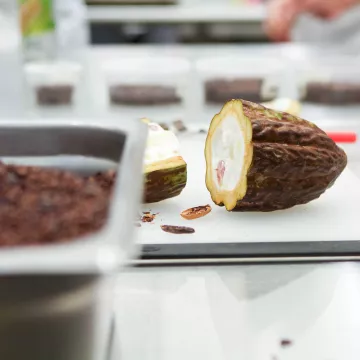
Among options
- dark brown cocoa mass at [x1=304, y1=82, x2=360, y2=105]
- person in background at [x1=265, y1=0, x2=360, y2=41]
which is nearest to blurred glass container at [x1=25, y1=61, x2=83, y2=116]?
dark brown cocoa mass at [x1=304, y1=82, x2=360, y2=105]

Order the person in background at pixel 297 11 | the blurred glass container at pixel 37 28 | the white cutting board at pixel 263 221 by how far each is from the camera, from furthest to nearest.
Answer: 1. the person in background at pixel 297 11
2. the blurred glass container at pixel 37 28
3. the white cutting board at pixel 263 221

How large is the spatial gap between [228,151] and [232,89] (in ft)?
4.29

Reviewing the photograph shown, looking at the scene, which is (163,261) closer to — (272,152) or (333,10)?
(272,152)

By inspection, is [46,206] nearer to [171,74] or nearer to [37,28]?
[37,28]

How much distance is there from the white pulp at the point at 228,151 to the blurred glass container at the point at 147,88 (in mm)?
1239

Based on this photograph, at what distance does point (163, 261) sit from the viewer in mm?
625

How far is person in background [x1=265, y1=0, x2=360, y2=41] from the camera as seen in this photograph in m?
2.63

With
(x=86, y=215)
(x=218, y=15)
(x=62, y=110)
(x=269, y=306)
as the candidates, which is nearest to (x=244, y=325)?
(x=269, y=306)

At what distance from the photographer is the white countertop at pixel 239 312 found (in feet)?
1.77

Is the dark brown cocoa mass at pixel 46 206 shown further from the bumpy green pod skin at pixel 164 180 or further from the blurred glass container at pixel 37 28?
the blurred glass container at pixel 37 28

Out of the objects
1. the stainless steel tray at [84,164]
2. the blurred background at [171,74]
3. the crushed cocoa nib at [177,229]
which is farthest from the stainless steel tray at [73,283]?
the blurred background at [171,74]

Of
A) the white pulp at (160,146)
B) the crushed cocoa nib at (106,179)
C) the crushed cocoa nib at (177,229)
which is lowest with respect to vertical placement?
the crushed cocoa nib at (177,229)

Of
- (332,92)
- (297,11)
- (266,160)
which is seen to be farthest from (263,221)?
(297,11)

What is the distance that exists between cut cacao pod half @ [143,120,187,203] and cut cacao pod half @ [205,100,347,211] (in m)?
0.05
